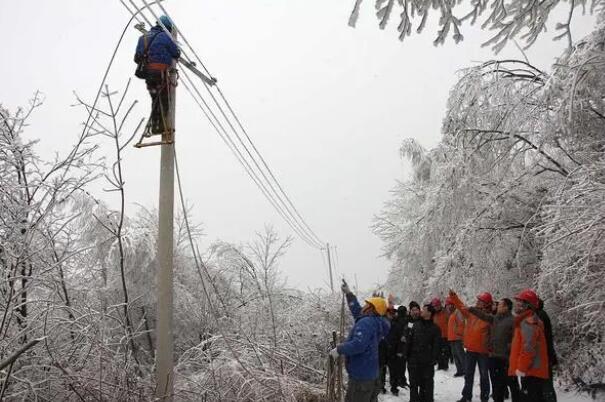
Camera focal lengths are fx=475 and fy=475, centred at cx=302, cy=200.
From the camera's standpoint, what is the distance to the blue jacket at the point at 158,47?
5660 millimetres

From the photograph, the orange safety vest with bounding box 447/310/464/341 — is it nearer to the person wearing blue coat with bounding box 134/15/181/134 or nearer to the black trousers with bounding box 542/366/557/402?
the black trousers with bounding box 542/366/557/402

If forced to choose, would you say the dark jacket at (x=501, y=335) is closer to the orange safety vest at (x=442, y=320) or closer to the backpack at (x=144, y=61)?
the orange safety vest at (x=442, y=320)

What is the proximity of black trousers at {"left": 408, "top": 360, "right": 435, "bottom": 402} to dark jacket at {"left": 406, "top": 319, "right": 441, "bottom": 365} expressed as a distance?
6 cm

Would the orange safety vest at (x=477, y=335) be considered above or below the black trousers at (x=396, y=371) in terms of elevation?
above

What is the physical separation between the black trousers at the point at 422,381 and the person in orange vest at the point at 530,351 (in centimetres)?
136

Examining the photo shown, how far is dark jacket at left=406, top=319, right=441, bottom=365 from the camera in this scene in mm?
7258

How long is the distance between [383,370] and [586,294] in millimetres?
3879

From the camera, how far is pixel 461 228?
→ 1078 cm

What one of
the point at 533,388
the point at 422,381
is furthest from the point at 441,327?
the point at 533,388

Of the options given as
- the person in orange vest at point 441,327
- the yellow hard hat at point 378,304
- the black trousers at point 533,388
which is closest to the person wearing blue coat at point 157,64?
the yellow hard hat at point 378,304

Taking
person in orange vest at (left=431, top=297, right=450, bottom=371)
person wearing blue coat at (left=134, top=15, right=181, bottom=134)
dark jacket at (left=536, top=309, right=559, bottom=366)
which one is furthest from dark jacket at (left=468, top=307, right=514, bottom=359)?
person wearing blue coat at (left=134, top=15, right=181, bottom=134)

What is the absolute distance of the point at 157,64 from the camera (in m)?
5.64

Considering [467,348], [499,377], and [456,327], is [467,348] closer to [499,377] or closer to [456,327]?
[499,377]

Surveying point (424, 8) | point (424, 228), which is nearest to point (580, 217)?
point (424, 8)
